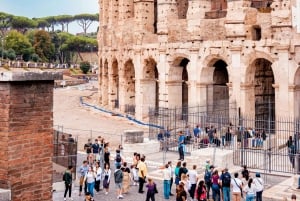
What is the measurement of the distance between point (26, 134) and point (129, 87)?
93.1 feet

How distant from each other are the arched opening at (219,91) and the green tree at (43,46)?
195 ft

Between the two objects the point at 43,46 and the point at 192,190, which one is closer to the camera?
the point at 192,190

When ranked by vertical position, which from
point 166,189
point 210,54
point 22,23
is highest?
point 22,23

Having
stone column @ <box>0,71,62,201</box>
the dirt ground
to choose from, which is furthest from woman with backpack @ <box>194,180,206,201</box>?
the dirt ground

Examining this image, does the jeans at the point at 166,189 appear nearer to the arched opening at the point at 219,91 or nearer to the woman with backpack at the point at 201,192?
the woman with backpack at the point at 201,192

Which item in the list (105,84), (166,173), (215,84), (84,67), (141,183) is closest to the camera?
(166,173)

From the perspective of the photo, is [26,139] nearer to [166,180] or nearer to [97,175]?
[166,180]

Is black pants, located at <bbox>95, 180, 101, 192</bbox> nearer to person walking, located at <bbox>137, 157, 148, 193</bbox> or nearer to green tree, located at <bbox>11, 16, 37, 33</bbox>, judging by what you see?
person walking, located at <bbox>137, 157, 148, 193</bbox>

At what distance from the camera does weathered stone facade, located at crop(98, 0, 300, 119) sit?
2259cm

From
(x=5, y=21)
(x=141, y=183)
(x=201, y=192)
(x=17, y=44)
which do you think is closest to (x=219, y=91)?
(x=141, y=183)

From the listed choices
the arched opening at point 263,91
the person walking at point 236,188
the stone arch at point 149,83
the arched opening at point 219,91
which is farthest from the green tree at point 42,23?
the person walking at point 236,188

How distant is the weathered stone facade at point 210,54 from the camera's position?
74.1ft

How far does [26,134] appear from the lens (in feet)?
18.4

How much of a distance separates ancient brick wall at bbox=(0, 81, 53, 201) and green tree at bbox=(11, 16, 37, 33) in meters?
95.7
